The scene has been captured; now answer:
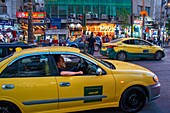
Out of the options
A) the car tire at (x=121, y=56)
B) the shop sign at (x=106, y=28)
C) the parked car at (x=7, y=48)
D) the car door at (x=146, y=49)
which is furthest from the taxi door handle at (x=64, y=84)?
the shop sign at (x=106, y=28)

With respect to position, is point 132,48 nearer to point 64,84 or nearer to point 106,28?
point 64,84

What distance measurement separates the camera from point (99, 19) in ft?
154

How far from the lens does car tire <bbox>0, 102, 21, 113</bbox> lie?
192 inches

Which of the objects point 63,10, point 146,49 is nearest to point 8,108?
point 146,49

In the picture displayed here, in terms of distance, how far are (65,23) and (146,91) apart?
40.2 m

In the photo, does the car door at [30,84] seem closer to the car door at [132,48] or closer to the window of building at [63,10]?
the car door at [132,48]

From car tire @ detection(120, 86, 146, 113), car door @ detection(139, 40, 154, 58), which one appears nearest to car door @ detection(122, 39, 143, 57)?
car door @ detection(139, 40, 154, 58)

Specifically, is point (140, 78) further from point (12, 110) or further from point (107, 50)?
point (107, 50)

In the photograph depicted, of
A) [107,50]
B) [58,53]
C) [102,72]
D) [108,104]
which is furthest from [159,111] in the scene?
[107,50]

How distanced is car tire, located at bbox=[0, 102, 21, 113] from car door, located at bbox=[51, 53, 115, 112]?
0.84 meters

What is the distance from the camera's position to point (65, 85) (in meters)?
5.15

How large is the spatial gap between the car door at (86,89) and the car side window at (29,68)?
1.12 feet

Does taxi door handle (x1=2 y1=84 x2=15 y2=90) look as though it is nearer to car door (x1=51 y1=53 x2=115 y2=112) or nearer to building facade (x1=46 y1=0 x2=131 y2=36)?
car door (x1=51 y1=53 x2=115 y2=112)

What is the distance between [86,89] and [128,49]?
35.9 ft
